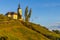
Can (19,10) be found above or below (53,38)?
above

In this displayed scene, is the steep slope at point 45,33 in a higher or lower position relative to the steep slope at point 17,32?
lower

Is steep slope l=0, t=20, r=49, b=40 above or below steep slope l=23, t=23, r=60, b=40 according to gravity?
above

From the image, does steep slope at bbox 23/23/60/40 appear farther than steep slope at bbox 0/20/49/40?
Yes

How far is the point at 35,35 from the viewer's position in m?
96.6

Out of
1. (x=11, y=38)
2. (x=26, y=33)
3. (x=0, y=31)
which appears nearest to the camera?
(x=11, y=38)

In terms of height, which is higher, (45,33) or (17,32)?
(17,32)

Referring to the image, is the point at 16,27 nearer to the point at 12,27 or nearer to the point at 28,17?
the point at 12,27

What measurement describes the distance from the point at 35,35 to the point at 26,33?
4405 millimetres

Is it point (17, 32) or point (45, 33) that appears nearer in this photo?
point (17, 32)

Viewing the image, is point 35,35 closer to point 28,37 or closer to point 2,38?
point 28,37

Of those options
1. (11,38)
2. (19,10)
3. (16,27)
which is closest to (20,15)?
(19,10)

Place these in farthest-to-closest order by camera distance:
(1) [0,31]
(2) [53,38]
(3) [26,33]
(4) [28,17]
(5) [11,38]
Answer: (4) [28,17] < (2) [53,38] < (3) [26,33] < (1) [0,31] < (5) [11,38]

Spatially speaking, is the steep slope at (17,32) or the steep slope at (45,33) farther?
the steep slope at (45,33)

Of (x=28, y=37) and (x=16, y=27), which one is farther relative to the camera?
(x=16, y=27)
